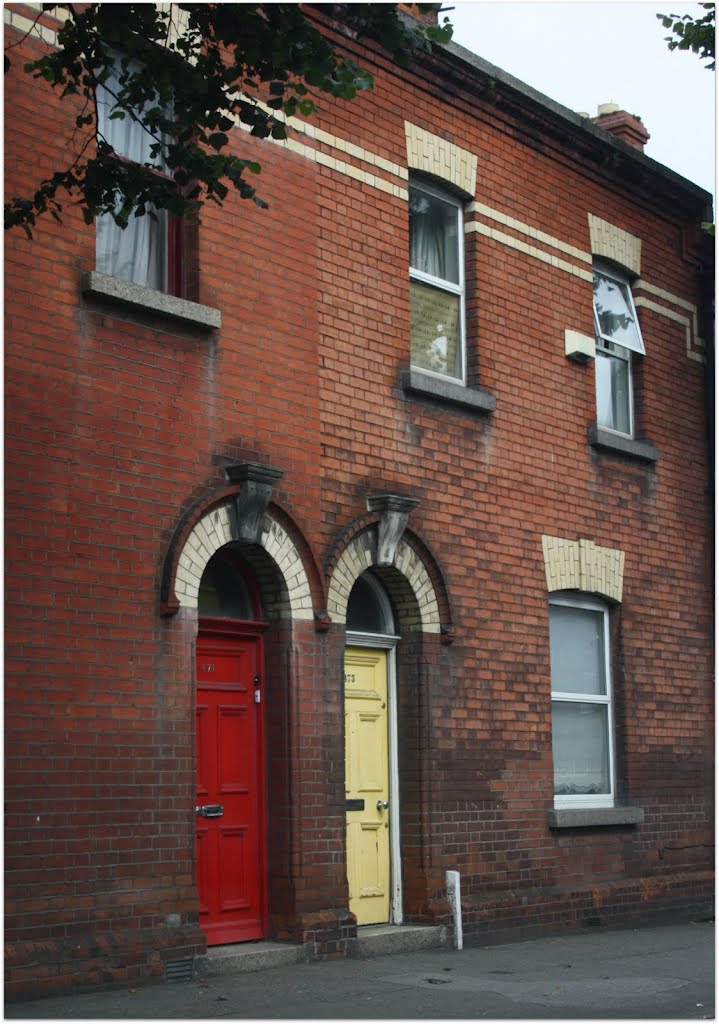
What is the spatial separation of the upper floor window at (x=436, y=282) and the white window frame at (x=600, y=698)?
106 inches

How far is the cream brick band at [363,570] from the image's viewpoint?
11703mm

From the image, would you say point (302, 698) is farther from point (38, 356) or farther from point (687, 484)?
point (687, 484)

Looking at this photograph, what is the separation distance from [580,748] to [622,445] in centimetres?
319

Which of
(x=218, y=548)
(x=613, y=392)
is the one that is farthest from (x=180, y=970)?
(x=613, y=392)

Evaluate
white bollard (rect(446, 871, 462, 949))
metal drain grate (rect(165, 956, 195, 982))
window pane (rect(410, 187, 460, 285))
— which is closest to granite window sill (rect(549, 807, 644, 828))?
white bollard (rect(446, 871, 462, 949))

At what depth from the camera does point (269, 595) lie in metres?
11.4

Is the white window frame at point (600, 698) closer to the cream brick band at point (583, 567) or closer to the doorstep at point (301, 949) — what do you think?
the cream brick band at point (583, 567)

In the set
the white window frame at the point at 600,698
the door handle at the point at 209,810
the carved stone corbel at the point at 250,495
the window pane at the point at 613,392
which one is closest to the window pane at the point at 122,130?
the carved stone corbel at the point at 250,495

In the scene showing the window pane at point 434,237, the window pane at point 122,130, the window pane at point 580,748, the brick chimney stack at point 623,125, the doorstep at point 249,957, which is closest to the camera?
the doorstep at point 249,957

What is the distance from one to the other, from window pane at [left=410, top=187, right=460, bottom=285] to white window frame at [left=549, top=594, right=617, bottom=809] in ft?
11.1

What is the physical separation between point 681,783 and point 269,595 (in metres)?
6.71

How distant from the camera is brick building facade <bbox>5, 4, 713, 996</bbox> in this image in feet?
31.4

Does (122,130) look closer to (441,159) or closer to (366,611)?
(441,159)

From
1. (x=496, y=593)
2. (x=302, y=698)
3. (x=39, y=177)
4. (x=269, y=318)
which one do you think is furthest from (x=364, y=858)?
(x=39, y=177)
